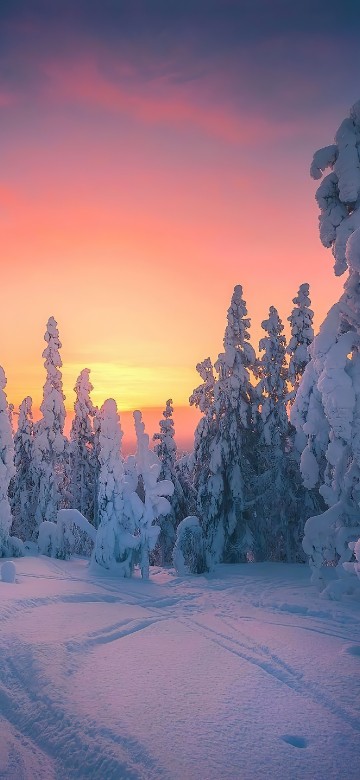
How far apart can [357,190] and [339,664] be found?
9244mm

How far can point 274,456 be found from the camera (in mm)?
22719

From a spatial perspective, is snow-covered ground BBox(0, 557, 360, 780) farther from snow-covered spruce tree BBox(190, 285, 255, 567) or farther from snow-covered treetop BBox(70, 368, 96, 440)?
snow-covered treetop BBox(70, 368, 96, 440)

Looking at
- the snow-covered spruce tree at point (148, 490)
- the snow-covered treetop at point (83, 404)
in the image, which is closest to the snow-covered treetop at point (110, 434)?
the snow-covered spruce tree at point (148, 490)

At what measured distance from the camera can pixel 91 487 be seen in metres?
34.2

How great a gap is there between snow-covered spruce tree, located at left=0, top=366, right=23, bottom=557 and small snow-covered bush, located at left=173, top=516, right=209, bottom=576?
7737mm

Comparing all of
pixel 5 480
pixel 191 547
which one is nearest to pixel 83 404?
pixel 5 480

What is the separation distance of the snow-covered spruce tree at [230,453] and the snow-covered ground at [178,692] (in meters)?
10.5

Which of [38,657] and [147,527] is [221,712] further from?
[147,527]

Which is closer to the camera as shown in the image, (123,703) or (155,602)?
(123,703)

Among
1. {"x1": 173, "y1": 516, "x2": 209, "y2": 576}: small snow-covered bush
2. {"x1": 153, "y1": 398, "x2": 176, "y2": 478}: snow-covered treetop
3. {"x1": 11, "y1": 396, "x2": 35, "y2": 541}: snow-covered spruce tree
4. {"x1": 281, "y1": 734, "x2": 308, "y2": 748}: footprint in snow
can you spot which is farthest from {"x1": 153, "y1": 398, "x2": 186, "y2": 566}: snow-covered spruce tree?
{"x1": 281, "y1": 734, "x2": 308, "y2": 748}: footprint in snow

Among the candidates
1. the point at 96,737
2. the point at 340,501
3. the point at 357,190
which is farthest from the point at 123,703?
the point at 357,190

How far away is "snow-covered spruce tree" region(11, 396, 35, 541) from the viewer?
33.4 m

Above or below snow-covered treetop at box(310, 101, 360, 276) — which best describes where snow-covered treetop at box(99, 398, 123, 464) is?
below

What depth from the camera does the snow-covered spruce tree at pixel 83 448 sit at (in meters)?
33.9
